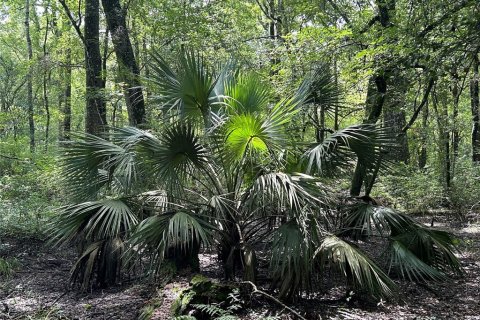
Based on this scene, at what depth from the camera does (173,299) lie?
422 cm

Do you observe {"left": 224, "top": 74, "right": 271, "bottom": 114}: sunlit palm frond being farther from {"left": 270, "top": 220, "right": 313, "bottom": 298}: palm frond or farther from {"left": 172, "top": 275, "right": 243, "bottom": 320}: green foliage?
{"left": 172, "top": 275, "right": 243, "bottom": 320}: green foliage

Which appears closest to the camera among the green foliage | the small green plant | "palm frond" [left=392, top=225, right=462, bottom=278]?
the green foliage

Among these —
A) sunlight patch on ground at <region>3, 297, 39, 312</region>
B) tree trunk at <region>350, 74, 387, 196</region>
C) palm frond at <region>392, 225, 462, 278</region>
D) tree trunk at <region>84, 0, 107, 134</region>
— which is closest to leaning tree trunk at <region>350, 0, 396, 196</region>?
tree trunk at <region>350, 74, 387, 196</region>

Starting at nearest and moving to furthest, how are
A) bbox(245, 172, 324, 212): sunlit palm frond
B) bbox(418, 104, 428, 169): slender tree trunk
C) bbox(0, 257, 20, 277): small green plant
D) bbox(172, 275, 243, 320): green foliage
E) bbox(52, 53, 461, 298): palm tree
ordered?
1. bbox(172, 275, 243, 320): green foliage
2. bbox(245, 172, 324, 212): sunlit palm frond
3. bbox(52, 53, 461, 298): palm tree
4. bbox(0, 257, 20, 277): small green plant
5. bbox(418, 104, 428, 169): slender tree trunk

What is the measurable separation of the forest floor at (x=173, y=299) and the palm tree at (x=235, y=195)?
23cm

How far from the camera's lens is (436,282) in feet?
16.3

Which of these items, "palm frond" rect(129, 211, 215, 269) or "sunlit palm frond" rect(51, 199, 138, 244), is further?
"sunlit palm frond" rect(51, 199, 138, 244)

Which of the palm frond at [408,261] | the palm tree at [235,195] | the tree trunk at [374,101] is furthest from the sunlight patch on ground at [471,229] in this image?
the palm frond at [408,261]

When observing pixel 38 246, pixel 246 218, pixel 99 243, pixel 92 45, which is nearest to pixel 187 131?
pixel 246 218

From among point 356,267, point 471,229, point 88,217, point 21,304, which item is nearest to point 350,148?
point 356,267

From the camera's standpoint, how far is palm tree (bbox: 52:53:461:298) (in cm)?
420

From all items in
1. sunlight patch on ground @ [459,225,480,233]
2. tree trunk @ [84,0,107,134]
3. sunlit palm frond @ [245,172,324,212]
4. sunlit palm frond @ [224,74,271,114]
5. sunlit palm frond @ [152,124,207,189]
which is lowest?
sunlight patch on ground @ [459,225,480,233]

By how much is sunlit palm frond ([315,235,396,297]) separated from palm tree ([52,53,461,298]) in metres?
0.01

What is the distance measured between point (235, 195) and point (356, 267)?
172 cm
